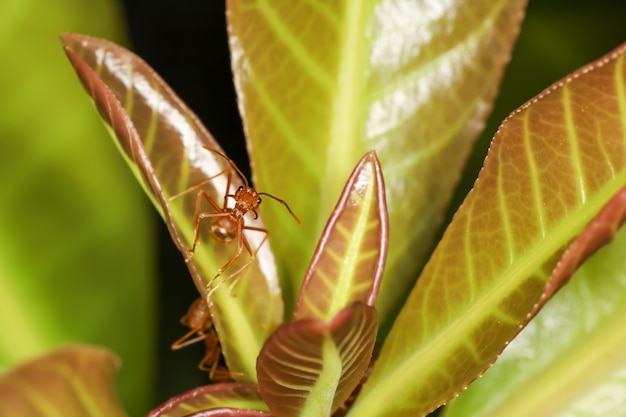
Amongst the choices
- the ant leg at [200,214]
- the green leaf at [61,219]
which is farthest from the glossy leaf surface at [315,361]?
the green leaf at [61,219]

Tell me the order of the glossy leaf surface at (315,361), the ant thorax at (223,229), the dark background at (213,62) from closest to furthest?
the glossy leaf surface at (315,361)
the ant thorax at (223,229)
the dark background at (213,62)

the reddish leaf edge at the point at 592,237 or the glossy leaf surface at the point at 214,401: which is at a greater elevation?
the reddish leaf edge at the point at 592,237

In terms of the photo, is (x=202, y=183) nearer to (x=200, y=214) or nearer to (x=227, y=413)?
(x=200, y=214)

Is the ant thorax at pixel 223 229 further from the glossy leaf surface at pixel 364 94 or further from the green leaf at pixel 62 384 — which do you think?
the green leaf at pixel 62 384

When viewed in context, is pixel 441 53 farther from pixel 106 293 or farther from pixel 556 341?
pixel 106 293

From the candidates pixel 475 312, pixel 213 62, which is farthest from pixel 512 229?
pixel 213 62

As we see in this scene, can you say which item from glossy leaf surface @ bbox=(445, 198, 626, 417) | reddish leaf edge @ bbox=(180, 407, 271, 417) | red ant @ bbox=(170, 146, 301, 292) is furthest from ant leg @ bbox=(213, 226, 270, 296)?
glossy leaf surface @ bbox=(445, 198, 626, 417)

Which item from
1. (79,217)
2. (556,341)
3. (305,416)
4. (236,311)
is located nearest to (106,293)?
(79,217)

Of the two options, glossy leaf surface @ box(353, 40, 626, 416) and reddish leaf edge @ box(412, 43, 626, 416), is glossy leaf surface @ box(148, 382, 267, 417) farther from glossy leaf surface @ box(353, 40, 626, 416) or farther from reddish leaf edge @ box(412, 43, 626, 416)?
reddish leaf edge @ box(412, 43, 626, 416)
